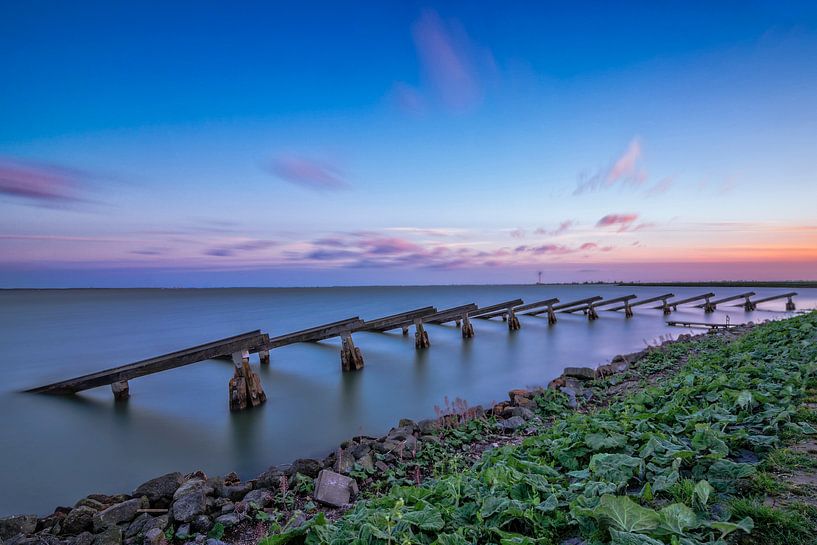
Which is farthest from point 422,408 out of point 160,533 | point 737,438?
point 737,438

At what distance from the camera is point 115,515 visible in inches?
209

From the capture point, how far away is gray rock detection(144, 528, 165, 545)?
4.71m

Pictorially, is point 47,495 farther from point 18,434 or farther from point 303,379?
point 303,379

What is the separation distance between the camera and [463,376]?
53.5ft

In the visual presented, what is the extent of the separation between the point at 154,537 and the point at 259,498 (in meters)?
1.23

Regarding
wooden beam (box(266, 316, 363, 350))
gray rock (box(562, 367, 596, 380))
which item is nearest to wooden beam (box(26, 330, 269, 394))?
wooden beam (box(266, 316, 363, 350))

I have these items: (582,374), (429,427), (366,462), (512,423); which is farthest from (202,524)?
(582,374)

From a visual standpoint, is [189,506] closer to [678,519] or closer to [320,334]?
[678,519]

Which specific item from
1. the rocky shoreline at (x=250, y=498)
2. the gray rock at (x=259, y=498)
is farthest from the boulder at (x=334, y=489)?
the gray rock at (x=259, y=498)

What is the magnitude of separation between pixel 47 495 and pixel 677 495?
403 inches

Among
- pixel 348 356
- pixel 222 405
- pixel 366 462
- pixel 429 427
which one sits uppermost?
pixel 366 462

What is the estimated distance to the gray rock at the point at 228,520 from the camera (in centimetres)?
505

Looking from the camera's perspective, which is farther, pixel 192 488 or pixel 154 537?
pixel 192 488

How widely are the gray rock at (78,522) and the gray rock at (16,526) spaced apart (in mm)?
533
